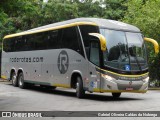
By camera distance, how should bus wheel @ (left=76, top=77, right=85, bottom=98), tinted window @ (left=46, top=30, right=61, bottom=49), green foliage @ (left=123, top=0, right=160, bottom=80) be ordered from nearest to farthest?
bus wheel @ (left=76, top=77, right=85, bottom=98) < tinted window @ (left=46, top=30, right=61, bottom=49) < green foliage @ (left=123, top=0, right=160, bottom=80)

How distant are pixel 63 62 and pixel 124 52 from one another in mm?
4009

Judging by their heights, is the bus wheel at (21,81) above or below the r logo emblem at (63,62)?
below

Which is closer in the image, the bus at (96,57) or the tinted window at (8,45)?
the bus at (96,57)

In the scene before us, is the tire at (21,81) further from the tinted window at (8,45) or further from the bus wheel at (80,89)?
the bus wheel at (80,89)

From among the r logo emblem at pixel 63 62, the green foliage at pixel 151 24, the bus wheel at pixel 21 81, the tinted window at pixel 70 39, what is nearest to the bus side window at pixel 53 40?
the r logo emblem at pixel 63 62

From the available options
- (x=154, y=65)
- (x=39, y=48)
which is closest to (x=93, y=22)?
(x=39, y=48)

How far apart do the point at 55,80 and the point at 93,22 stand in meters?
4.74

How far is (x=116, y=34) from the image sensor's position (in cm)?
1803

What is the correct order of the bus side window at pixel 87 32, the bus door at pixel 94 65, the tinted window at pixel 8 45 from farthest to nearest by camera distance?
the tinted window at pixel 8 45, the bus side window at pixel 87 32, the bus door at pixel 94 65

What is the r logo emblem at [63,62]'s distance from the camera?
20.1 metres

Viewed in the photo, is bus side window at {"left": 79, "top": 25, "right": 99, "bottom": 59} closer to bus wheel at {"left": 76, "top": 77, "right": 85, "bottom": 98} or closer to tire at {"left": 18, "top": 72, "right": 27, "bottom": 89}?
bus wheel at {"left": 76, "top": 77, "right": 85, "bottom": 98}

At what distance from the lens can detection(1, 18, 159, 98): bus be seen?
17.3 meters

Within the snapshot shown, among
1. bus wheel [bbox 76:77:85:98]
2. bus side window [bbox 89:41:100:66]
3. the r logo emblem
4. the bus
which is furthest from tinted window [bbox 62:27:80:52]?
bus wheel [bbox 76:77:85:98]

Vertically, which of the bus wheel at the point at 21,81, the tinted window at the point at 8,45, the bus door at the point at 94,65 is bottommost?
the bus wheel at the point at 21,81
